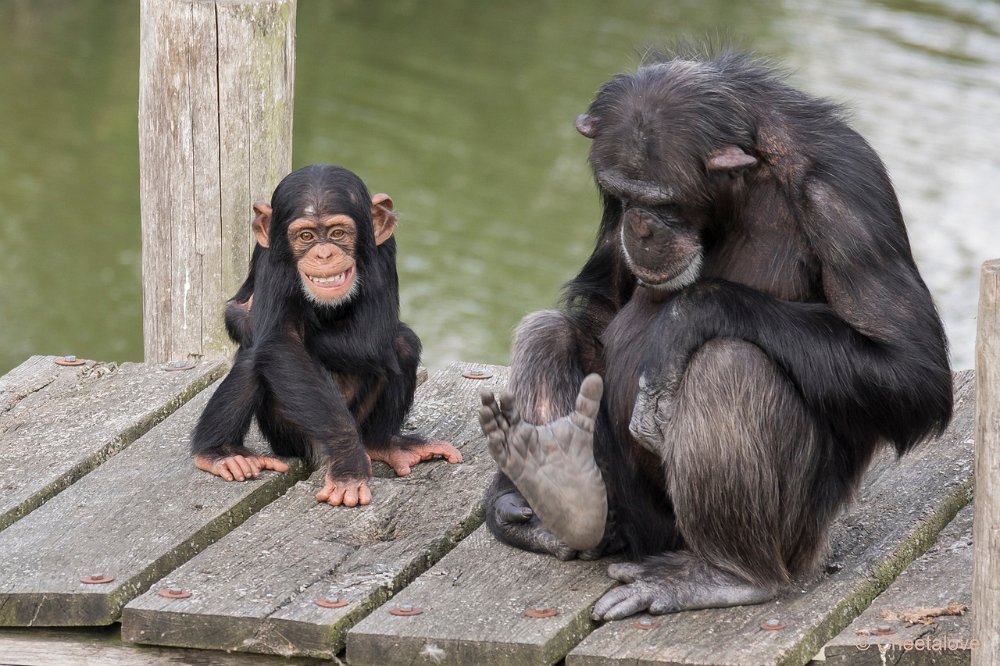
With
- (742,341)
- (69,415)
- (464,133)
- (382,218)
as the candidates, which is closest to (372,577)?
(742,341)

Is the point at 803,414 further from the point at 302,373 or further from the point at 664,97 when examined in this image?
the point at 302,373

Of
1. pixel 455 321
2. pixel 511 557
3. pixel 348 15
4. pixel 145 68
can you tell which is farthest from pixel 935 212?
pixel 511 557

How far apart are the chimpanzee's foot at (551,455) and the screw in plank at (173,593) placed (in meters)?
0.90

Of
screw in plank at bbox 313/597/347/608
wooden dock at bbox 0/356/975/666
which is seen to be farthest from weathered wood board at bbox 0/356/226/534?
screw in plank at bbox 313/597/347/608

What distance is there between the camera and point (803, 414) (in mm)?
3852

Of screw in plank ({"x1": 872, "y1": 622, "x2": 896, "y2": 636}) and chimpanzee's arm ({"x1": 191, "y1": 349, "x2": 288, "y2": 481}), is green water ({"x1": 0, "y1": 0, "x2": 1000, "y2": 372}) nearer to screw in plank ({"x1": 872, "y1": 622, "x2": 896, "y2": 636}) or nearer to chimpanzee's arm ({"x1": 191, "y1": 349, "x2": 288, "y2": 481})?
chimpanzee's arm ({"x1": 191, "y1": 349, "x2": 288, "y2": 481})

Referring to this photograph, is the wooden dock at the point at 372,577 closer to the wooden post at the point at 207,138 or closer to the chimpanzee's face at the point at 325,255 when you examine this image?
the chimpanzee's face at the point at 325,255

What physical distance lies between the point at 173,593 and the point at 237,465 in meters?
0.86

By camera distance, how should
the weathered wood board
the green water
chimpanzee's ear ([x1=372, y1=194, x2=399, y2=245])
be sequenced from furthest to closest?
the green water → chimpanzee's ear ([x1=372, y1=194, x2=399, y2=245]) → the weathered wood board

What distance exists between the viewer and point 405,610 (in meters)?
3.81

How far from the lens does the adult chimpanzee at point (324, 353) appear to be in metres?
4.64

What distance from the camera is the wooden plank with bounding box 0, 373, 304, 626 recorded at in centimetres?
391

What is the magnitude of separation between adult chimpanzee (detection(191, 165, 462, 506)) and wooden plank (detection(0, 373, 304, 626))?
0.13m

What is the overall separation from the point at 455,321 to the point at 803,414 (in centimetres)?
A: 741
